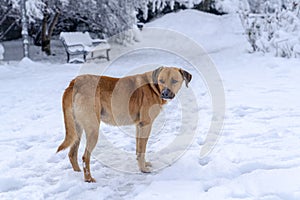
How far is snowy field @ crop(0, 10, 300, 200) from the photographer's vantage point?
3.07 metres

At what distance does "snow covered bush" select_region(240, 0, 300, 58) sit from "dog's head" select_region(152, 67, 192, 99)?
5893 millimetres

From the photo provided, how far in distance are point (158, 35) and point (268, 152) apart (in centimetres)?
1038

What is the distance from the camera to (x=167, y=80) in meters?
3.37

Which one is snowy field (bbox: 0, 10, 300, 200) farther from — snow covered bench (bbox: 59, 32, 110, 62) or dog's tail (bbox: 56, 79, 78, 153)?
snow covered bench (bbox: 59, 32, 110, 62)

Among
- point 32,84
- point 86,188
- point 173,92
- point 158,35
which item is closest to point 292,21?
point 158,35

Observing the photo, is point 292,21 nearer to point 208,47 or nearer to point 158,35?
point 208,47

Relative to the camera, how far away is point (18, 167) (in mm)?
3596

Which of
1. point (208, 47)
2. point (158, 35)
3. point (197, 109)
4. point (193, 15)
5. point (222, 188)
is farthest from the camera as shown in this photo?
point (193, 15)

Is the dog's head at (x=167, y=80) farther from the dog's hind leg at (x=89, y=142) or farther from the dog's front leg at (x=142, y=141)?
the dog's hind leg at (x=89, y=142)

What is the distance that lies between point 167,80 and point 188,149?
962 mm

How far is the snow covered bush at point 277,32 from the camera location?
8828mm

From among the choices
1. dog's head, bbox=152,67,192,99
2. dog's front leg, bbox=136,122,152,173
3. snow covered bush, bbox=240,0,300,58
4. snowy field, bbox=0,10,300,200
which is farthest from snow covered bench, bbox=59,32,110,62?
dog's head, bbox=152,67,192,99

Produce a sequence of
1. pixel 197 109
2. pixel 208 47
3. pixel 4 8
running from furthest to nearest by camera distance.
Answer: pixel 208 47, pixel 4 8, pixel 197 109

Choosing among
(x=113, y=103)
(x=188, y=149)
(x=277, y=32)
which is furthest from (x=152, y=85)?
(x=277, y=32)
